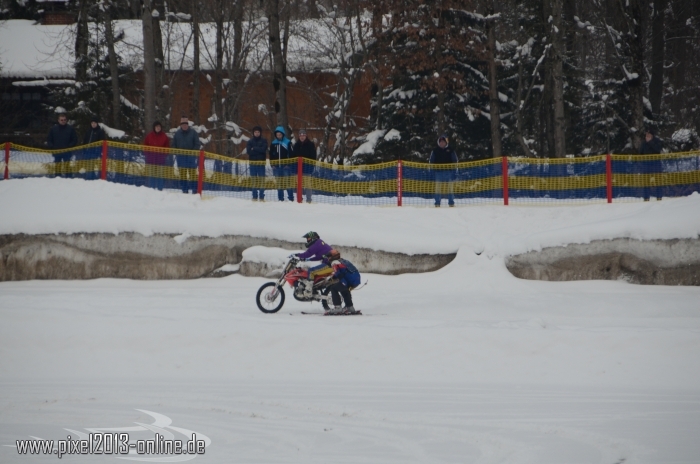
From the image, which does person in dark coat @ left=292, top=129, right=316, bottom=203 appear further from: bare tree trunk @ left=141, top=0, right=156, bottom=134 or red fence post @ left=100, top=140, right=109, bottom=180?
bare tree trunk @ left=141, top=0, right=156, bottom=134

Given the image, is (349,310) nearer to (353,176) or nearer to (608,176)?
(353,176)

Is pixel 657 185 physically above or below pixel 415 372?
above

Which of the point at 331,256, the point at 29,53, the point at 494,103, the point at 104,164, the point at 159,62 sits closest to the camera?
the point at 331,256

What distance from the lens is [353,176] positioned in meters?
21.1

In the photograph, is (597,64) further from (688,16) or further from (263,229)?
(263,229)

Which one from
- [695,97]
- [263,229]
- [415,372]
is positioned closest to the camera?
[415,372]

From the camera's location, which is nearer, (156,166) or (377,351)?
(377,351)

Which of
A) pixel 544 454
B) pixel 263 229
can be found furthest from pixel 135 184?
pixel 544 454

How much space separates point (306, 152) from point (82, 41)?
1688 cm

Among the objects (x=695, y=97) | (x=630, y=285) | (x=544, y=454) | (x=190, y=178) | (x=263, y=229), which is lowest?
(x=544, y=454)

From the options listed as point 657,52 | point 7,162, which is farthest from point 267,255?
point 657,52

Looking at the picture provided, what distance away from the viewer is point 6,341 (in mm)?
12805

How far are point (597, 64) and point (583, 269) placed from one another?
106ft

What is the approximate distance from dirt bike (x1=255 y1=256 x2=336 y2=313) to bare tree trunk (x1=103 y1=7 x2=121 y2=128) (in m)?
19.8
